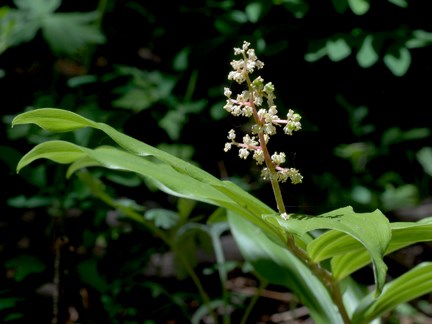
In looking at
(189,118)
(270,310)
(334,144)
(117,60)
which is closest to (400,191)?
(334,144)

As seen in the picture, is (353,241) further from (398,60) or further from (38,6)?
(38,6)

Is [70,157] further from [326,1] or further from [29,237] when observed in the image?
[326,1]

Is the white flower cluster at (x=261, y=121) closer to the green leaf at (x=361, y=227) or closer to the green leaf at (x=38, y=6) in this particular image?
the green leaf at (x=361, y=227)

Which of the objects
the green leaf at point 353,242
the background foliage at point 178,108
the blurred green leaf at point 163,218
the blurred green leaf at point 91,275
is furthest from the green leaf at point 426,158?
the green leaf at point 353,242

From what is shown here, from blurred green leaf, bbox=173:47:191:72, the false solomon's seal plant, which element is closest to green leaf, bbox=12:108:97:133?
the false solomon's seal plant

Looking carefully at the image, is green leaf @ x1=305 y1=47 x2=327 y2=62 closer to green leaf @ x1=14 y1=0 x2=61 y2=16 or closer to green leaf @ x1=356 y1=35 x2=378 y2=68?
green leaf @ x1=356 y1=35 x2=378 y2=68
